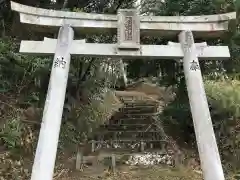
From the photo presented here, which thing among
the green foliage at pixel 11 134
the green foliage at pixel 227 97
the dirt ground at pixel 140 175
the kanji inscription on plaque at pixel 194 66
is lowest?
the dirt ground at pixel 140 175

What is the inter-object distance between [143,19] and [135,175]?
8.59 ft

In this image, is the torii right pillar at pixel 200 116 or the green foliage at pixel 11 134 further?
the green foliage at pixel 11 134

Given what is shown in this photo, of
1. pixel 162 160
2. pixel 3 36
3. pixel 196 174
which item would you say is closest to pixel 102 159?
pixel 162 160

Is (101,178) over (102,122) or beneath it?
beneath

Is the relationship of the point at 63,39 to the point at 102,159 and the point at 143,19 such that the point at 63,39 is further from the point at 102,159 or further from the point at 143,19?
the point at 102,159

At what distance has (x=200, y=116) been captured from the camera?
462 cm

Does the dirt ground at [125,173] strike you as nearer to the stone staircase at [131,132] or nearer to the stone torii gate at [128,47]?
the stone staircase at [131,132]

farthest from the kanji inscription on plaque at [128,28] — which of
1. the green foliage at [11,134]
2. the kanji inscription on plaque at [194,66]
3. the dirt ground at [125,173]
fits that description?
the green foliage at [11,134]

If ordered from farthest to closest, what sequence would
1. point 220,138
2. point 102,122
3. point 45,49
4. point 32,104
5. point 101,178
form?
point 102,122 → point 32,104 → point 220,138 → point 101,178 → point 45,49

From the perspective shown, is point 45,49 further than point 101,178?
No

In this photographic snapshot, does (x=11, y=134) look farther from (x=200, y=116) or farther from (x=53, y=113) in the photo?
(x=200, y=116)

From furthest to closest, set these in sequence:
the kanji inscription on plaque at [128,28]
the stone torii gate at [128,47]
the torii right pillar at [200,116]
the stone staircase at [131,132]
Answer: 1. the stone staircase at [131,132]
2. the kanji inscription on plaque at [128,28]
3. the stone torii gate at [128,47]
4. the torii right pillar at [200,116]

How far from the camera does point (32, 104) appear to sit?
7.13 meters

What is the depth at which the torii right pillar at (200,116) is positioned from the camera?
170 inches
